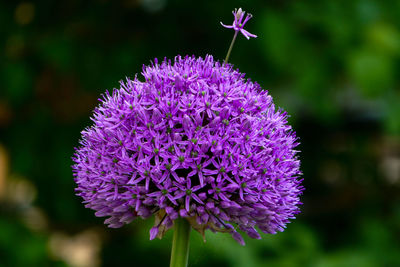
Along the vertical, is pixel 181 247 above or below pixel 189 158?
below

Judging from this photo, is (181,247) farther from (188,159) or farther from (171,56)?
(171,56)

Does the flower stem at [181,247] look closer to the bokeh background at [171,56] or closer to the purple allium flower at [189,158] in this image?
the purple allium flower at [189,158]

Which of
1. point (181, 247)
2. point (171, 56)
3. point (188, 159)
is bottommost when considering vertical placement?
point (181, 247)

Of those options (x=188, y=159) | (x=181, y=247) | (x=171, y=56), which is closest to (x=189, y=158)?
(x=188, y=159)

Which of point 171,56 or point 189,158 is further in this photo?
point 171,56
